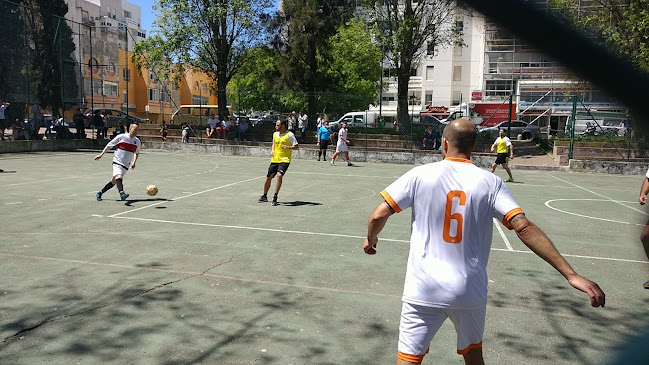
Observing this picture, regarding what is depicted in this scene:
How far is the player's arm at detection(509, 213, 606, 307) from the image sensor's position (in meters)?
2.54

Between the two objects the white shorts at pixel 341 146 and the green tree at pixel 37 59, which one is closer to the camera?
the white shorts at pixel 341 146

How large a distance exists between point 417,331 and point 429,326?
9cm

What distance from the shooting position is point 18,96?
24734 millimetres

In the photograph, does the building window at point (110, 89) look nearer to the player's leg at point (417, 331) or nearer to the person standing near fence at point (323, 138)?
the person standing near fence at point (323, 138)

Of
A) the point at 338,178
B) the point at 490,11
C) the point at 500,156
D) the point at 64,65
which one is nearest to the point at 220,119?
the point at 64,65

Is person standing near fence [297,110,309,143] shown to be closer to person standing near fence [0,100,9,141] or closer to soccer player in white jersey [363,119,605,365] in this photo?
person standing near fence [0,100,9,141]

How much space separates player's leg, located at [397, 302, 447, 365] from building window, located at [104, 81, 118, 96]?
30.4 m

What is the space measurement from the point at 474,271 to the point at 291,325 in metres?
2.23

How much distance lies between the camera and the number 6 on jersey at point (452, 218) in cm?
322

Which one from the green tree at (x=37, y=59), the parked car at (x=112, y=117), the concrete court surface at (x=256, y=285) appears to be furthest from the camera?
the parked car at (x=112, y=117)

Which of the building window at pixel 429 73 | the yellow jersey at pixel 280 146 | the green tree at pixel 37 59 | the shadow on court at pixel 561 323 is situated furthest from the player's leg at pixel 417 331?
the building window at pixel 429 73

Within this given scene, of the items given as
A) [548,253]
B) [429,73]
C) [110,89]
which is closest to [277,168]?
[548,253]

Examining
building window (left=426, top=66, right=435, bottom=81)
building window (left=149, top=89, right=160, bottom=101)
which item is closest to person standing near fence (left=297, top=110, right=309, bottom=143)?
building window (left=426, top=66, right=435, bottom=81)

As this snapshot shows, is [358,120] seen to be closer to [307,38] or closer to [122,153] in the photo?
[307,38]
